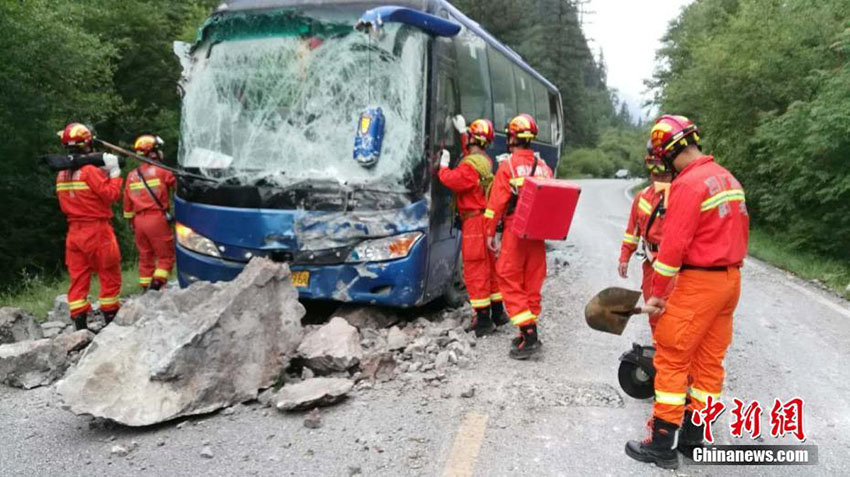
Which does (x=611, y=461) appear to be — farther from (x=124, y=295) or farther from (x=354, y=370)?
(x=124, y=295)

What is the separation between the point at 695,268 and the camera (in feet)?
10.8

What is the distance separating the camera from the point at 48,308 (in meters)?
6.90

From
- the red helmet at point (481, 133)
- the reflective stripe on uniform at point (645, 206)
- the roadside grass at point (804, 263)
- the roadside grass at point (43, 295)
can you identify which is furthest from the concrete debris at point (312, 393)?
the roadside grass at point (804, 263)

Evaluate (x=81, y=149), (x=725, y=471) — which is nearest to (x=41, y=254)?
(x=81, y=149)

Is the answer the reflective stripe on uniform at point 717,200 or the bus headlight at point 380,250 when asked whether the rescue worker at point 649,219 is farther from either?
the bus headlight at point 380,250

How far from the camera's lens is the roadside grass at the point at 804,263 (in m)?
8.84

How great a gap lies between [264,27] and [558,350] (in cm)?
369

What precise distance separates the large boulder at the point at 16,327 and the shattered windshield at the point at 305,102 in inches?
74.6

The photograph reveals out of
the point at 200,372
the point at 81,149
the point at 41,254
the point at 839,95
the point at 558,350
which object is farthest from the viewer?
the point at 41,254

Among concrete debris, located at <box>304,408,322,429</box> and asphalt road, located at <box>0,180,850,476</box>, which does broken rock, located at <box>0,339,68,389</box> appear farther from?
concrete debris, located at <box>304,408,322,429</box>

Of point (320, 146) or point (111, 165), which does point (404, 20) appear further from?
point (111, 165)

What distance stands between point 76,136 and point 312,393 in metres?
3.50

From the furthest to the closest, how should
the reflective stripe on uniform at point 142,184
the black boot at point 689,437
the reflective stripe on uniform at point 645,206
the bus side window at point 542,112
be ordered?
the bus side window at point 542,112 → the reflective stripe on uniform at point 142,184 → the reflective stripe on uniform at point 645,206 → the black boot at point 689,437

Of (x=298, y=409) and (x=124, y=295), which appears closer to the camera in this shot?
(x=298, y=409)
